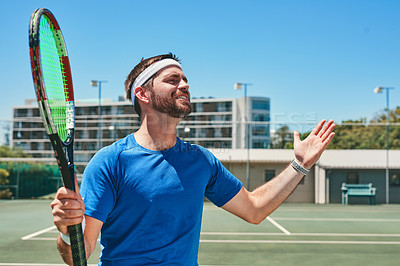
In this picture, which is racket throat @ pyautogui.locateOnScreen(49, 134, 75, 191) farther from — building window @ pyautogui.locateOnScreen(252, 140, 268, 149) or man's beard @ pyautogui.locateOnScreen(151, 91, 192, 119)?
building window @ pyautogui.locateOnScreen(252, 140, 268, 149)

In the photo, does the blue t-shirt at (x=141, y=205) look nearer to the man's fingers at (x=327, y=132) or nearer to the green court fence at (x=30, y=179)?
the man's fingers at (x=327, y=132)

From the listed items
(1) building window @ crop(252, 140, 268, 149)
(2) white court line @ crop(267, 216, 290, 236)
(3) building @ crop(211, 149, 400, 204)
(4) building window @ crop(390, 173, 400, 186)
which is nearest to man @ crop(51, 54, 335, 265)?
(2) white court line @ crop(267, 216, 290, 236)

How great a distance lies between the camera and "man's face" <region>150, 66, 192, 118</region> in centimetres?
181

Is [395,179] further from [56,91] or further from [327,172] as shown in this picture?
[56,91]

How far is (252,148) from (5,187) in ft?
29.5

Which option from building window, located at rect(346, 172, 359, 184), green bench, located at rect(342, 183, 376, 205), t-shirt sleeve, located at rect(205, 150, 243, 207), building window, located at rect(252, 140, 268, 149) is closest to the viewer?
t-shirt sleeve, located at rect(205, 150, 243, 207)

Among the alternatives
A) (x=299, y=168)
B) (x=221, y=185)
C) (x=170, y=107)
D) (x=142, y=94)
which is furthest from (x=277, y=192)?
(x=142, y=94)

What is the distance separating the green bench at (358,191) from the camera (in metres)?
15.2

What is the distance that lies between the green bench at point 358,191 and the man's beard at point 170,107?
1467cm

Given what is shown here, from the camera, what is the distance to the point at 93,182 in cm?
160

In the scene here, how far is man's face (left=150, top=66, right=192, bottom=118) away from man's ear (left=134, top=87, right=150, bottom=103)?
0.04m

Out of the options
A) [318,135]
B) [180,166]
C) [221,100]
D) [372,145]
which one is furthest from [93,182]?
[221,100]

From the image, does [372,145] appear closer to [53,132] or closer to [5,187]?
[5,187]

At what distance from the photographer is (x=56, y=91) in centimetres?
182
